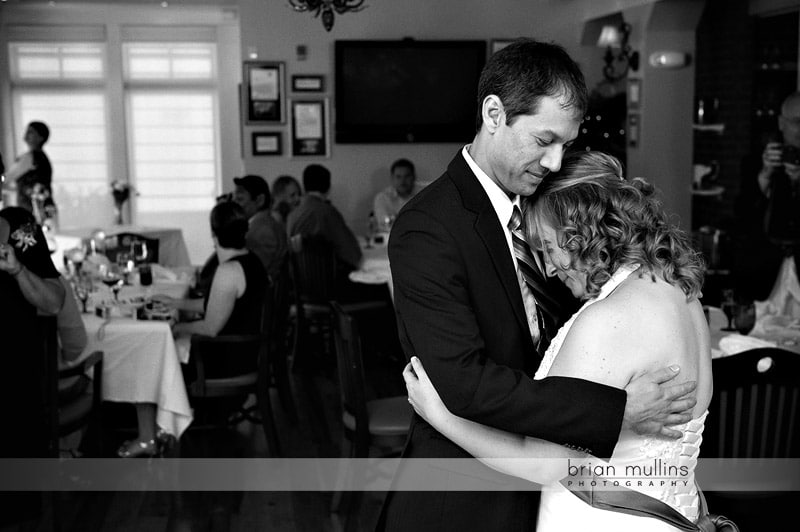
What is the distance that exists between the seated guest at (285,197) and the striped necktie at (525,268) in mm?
6227

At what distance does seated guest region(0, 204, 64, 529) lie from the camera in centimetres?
338

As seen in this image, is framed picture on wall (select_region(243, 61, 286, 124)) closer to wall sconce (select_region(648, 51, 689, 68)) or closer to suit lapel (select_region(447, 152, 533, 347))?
wall sconce (select_region(648, 51, 689, 68))

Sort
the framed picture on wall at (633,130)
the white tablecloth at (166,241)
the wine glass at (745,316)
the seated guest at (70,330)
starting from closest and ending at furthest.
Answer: the wine glass at (745,316), the seated guest at (70,330), the white tablecloth at (166,241), the framed picture on wall at (633,130)

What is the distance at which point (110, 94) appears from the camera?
11.6m

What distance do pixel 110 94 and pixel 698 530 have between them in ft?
35.9

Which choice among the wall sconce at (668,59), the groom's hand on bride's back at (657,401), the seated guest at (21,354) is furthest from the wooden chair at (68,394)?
the wall sconce at (668,59)

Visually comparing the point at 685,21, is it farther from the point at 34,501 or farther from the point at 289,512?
the point at 34,501

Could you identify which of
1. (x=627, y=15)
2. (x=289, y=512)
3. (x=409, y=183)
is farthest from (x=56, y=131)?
(x=289, y=512)

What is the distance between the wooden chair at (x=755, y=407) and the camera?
2.88 m

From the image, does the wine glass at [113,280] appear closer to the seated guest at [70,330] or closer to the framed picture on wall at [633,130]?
the seated guest at [70,330]

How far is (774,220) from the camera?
477cm

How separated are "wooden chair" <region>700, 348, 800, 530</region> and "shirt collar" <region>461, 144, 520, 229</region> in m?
1.30

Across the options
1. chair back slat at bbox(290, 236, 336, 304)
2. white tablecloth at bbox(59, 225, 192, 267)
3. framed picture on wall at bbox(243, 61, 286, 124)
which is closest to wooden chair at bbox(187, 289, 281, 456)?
chair back slat at bbox(290, 236, 336, 304)

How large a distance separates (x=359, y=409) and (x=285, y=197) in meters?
4.59
